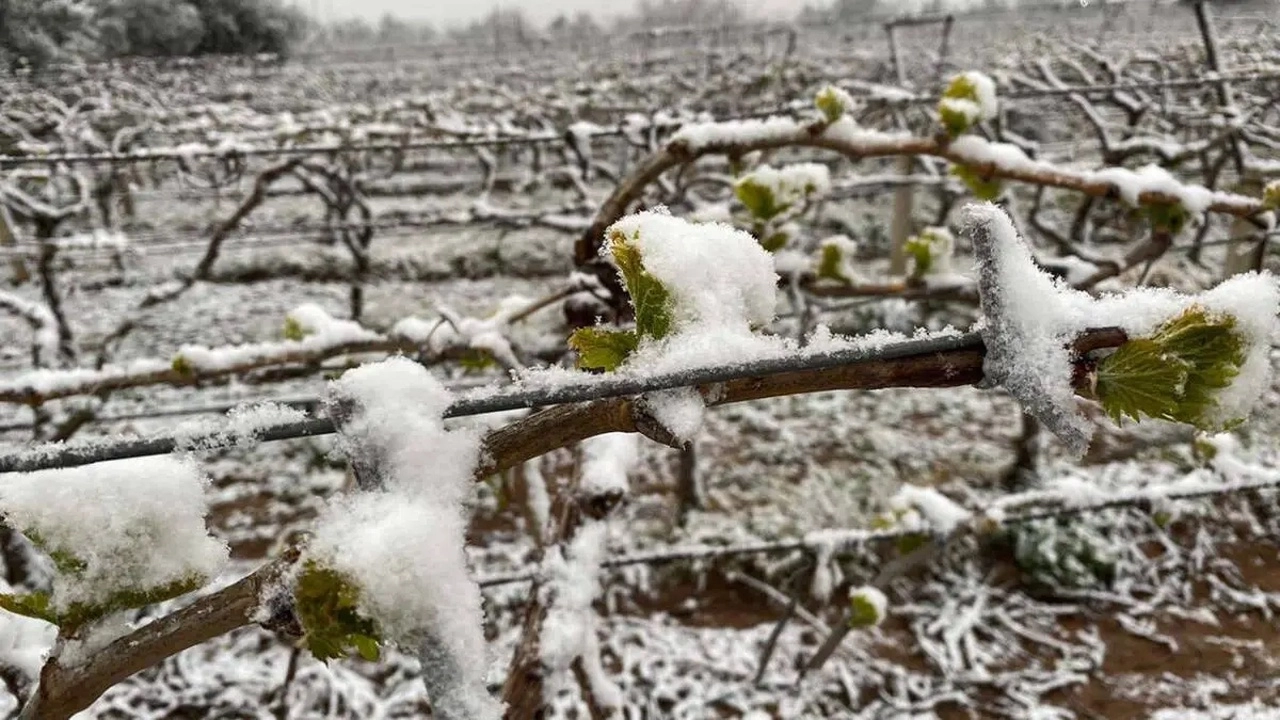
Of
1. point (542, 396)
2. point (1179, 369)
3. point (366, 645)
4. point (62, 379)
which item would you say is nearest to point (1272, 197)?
point (1179, 369)

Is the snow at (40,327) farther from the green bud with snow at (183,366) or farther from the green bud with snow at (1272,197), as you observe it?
the green bud with snow at (1272,197)

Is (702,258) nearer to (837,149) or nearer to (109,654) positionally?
(109,654)

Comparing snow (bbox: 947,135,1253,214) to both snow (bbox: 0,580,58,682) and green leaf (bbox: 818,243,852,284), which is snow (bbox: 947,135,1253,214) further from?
snow (bbox: 0,580,58,682)

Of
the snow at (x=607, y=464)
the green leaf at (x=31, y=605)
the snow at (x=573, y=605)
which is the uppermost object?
the green leaf at (x=31, y=605)

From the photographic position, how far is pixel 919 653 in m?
3.20

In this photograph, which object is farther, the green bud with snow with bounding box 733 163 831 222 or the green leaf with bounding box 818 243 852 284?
the green leaf with bounding box 818 243 852 284

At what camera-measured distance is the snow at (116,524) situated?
1.68 ft

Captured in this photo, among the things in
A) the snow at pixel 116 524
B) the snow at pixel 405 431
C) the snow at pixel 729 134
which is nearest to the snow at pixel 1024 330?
the snow at pixel 405 431

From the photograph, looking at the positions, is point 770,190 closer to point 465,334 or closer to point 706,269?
point 465,334

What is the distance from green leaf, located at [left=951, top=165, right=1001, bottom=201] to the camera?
68.7 inches

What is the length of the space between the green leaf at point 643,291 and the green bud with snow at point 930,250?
70.7 inches

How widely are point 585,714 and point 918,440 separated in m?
2.86

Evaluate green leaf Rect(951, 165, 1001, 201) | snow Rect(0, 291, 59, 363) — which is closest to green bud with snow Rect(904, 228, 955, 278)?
green leaf Rect(951, 165, 1001, 201)

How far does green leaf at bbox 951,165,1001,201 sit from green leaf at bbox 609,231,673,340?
1474 mm
